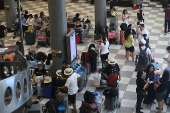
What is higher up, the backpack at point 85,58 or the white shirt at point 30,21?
the white shirt at point 30,21

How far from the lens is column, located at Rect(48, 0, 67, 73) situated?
1169 centimetres

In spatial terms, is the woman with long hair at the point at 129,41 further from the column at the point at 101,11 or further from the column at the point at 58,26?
the column at the point at 101,11

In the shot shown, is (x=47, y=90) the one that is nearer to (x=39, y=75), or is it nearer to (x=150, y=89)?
(x=39, y=75)

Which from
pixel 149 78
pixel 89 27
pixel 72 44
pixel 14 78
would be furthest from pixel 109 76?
pixel 89 27

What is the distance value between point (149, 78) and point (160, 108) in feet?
3.15

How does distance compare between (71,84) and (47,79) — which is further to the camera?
(47,79)

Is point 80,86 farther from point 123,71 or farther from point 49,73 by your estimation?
point 123,71

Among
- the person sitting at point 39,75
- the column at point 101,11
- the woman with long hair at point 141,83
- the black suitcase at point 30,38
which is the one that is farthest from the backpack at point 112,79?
the black suitcase at point 30,38

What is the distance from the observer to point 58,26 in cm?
1188

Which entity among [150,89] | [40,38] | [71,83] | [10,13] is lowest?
[150,89]

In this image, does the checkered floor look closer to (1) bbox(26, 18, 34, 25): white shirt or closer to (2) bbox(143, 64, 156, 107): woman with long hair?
(2) bbox(143, 64, 156, 107): woman with long hair

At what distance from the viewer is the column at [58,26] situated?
1169 centimetres

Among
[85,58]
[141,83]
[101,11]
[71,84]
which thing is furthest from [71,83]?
[101,11]

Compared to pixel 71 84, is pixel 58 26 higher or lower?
higher
